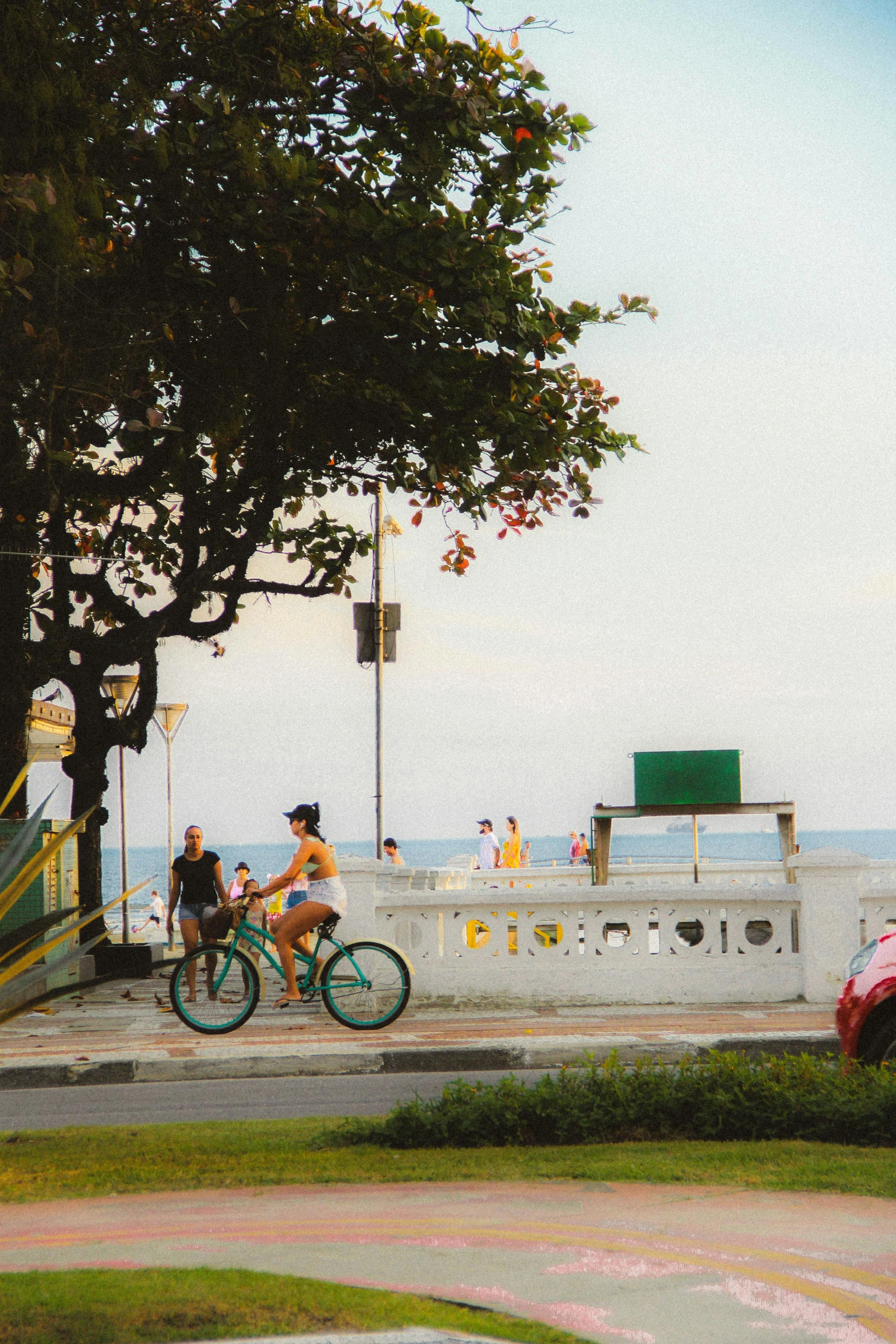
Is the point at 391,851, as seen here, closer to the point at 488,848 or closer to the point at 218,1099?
the point at 488,848

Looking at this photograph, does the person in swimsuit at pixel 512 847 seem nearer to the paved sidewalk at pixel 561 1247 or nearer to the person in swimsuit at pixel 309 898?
the person in swimsuit at pixel 309 898

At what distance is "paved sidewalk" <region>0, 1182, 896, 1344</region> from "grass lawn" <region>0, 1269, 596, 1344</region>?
0.70ft

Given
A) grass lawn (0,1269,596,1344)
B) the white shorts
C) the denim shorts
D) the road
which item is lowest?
the road

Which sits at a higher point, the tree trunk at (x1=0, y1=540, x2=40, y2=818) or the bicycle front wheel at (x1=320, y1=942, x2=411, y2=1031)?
the tree trunk at (x1=0, y1=540, x2=40, y2=818)

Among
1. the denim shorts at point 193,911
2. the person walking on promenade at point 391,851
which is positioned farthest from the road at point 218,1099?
the person walking on promenade at point 391,851

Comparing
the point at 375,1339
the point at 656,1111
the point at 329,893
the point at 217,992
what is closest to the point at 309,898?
the point at 329,893

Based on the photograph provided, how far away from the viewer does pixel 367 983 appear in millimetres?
11688

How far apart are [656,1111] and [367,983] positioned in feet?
16.7

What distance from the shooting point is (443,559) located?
16.0 metres

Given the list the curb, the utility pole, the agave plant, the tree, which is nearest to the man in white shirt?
the utility pole

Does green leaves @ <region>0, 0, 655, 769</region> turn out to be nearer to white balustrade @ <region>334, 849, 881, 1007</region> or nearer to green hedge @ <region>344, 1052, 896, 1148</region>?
white balustrade @ <region>334, 849, 881, 1007</region>

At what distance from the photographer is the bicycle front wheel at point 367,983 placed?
11680 mm

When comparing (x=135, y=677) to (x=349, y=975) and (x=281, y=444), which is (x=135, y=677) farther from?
(x=349, y=975)

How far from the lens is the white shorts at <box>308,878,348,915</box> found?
11.6m
